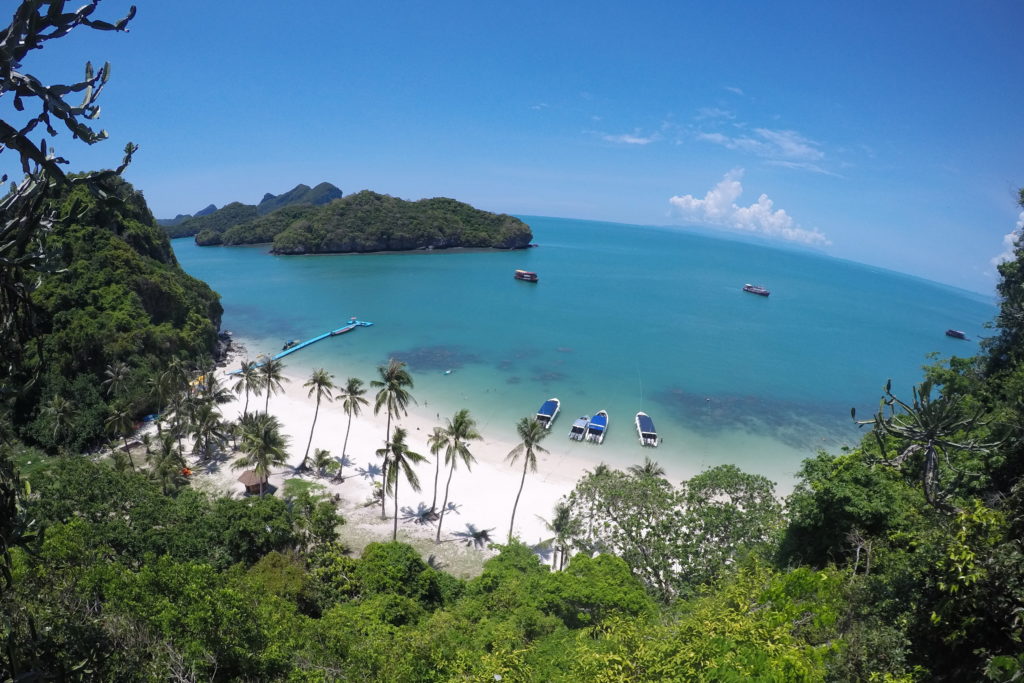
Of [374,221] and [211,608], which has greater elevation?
[374,221]

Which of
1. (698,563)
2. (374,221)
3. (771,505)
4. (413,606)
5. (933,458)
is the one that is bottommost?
(413,606)

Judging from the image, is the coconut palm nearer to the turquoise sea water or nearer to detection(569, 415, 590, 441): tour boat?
the turquoise sea water

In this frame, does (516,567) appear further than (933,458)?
Result: Yes

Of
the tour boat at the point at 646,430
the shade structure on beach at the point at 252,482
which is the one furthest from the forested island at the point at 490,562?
the tour boat at the point at 646,430

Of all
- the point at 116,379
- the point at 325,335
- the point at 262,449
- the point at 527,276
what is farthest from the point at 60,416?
the point at 527,276

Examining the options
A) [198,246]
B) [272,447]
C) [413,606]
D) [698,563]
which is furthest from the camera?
[198,246]

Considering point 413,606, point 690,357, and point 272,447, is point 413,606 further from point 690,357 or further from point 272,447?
point 690,357

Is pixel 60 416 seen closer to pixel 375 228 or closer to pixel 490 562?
pixel 490 562

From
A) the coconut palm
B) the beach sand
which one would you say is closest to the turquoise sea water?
the beach sand

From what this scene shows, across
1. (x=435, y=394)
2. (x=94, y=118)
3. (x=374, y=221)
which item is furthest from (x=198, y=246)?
(x=94, y=118)
